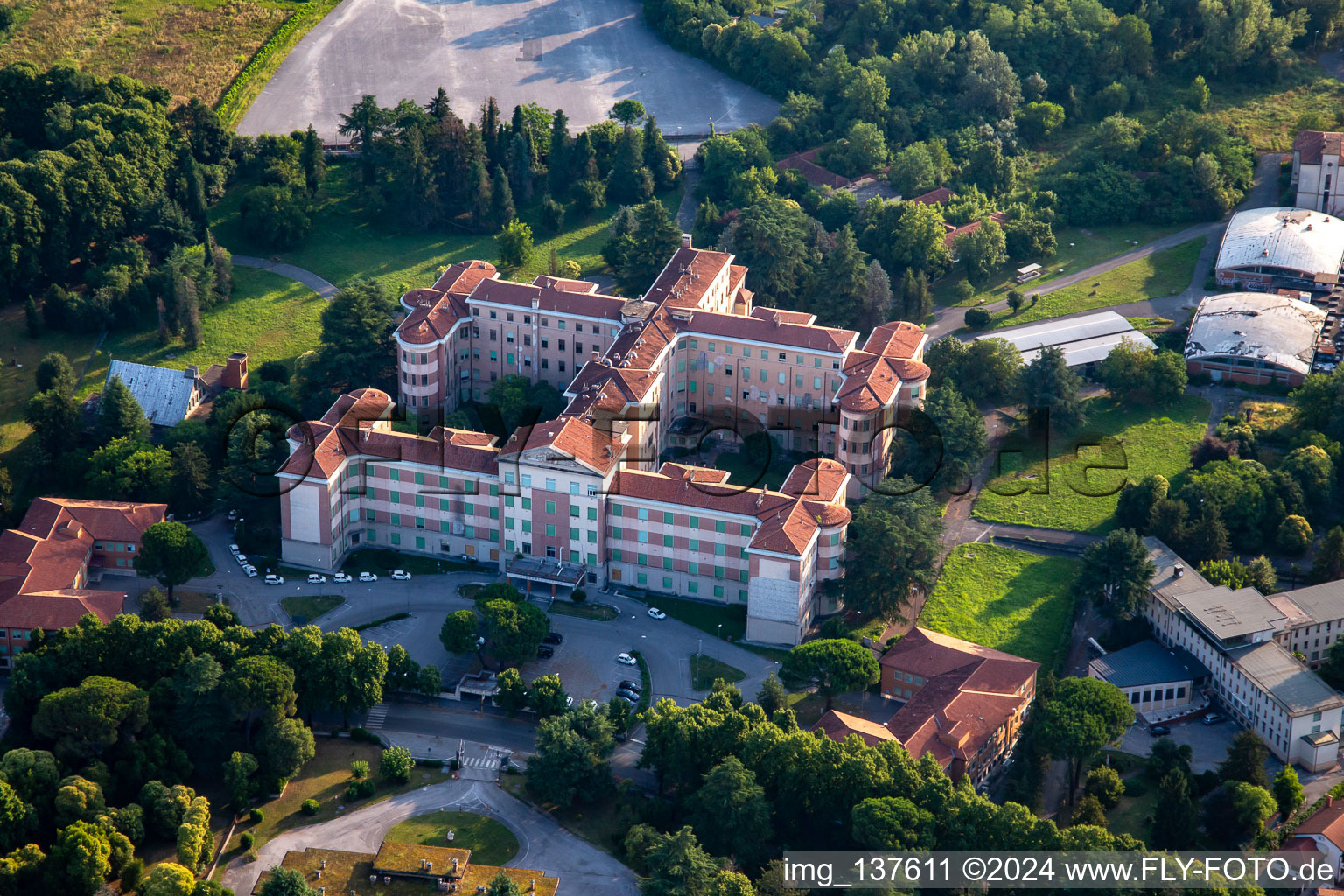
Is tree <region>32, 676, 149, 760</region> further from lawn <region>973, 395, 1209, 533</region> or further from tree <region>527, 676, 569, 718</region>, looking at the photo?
lawn <region>973, 395, 1209, 533</region>

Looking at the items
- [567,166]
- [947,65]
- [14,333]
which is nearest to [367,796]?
[14,333]

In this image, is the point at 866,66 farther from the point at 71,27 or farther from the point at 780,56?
the point at 71,27

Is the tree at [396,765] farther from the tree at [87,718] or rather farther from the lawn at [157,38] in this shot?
the lawn at [157,38]

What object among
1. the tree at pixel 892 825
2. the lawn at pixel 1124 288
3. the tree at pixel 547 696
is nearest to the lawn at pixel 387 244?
the lawn at pixel 1124 288

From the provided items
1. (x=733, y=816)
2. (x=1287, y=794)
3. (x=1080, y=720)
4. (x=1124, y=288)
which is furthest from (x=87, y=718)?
(x=1124, y=288)

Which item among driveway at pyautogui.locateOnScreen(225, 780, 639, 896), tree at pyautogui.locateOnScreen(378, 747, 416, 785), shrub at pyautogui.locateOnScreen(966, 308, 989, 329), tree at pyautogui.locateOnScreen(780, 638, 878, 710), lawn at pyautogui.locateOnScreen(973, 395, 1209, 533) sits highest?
shrub at pyautogui.locateOnScreen(966, 308, 989, 329)

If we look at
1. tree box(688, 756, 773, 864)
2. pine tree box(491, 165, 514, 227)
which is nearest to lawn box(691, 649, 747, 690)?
tree box(688, 756, 773, 864)

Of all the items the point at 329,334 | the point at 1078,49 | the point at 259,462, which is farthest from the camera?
the point at 1078,49
